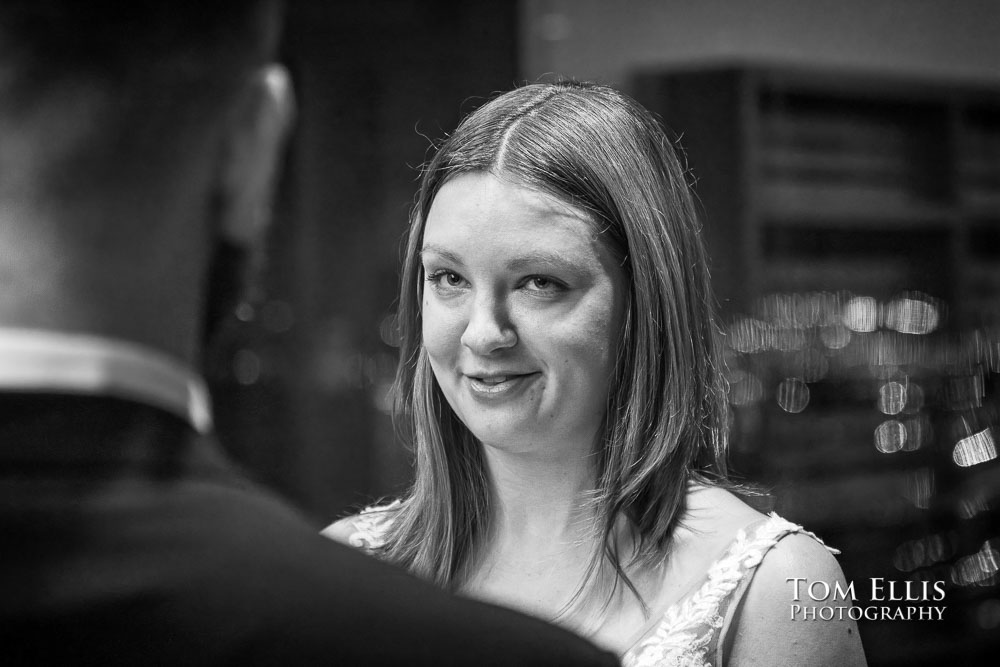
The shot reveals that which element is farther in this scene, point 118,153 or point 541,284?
point 541,284

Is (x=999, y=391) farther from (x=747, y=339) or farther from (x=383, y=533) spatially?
(x=383, y=533)

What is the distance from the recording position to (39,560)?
0.36 meters

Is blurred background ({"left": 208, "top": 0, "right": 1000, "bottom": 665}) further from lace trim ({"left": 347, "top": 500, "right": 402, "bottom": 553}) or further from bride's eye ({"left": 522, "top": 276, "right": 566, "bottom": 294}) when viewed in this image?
bride's eye ({"left": 522, "top": 276, "right": 566, "bottom": 294})

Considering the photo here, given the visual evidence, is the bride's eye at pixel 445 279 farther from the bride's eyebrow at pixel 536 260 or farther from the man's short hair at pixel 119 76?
the man's short hair at pixel 119 76

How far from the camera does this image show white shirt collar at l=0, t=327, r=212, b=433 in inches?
13.1

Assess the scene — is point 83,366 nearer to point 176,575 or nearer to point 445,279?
point 176,575

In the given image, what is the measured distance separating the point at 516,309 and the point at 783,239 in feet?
1.87

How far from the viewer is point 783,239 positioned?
1.13 meters

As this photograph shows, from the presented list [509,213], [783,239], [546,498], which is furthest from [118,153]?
[783,239]

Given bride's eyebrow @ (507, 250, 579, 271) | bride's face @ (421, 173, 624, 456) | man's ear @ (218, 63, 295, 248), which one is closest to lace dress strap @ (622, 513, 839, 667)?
bride's face @ (421, 173, 624, 456)

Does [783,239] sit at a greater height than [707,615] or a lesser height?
greater

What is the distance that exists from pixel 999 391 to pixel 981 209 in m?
0.19

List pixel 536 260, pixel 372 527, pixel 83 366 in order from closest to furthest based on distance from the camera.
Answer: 1. pixel 83 366
2. pixel 536 260
3. pixel 372 527

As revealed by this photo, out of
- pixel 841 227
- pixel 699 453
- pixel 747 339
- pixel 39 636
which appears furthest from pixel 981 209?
pixel 39 636
